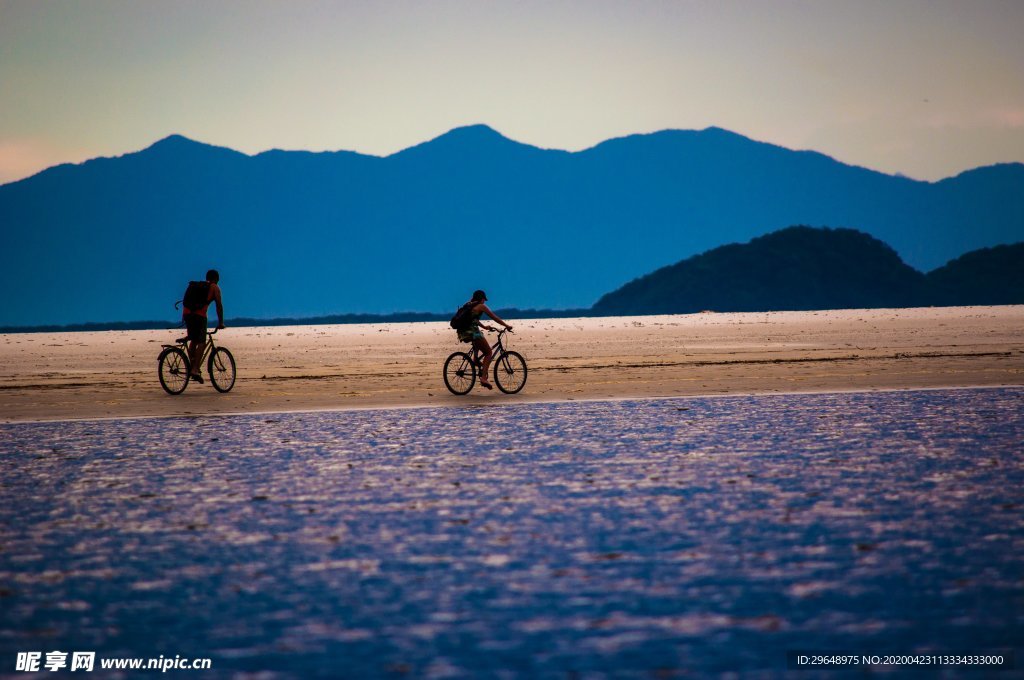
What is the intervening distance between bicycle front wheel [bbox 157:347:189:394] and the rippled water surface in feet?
26.8

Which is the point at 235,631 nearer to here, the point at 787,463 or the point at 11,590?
the point at 11,590

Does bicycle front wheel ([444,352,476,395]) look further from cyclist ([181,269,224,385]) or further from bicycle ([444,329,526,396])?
cyclist ([181,269,224,385])

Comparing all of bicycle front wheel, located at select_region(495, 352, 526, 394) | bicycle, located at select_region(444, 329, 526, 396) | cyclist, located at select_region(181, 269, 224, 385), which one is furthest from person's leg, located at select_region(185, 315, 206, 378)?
bicycle front wheel, located at select_region(495, 352, 526, 394)

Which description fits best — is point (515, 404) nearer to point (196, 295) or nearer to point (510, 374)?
point (510, 374)

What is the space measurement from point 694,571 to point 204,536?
3.68m

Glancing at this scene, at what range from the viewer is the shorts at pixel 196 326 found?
21.0m

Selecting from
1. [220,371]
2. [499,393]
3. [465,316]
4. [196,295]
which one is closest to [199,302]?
[196,295]

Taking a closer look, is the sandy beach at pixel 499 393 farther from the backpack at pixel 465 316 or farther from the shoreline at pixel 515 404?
the backpack at pixel 465 316

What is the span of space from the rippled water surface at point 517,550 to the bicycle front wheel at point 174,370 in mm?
8158

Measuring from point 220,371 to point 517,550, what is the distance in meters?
16.6

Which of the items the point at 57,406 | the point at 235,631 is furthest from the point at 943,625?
the point at 57,406

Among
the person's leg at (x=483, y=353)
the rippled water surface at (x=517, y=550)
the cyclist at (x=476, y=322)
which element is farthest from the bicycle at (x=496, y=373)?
the rippled water surface at (x=517, y=550)

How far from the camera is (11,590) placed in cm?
668

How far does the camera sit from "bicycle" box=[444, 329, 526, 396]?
2178 centimetres
